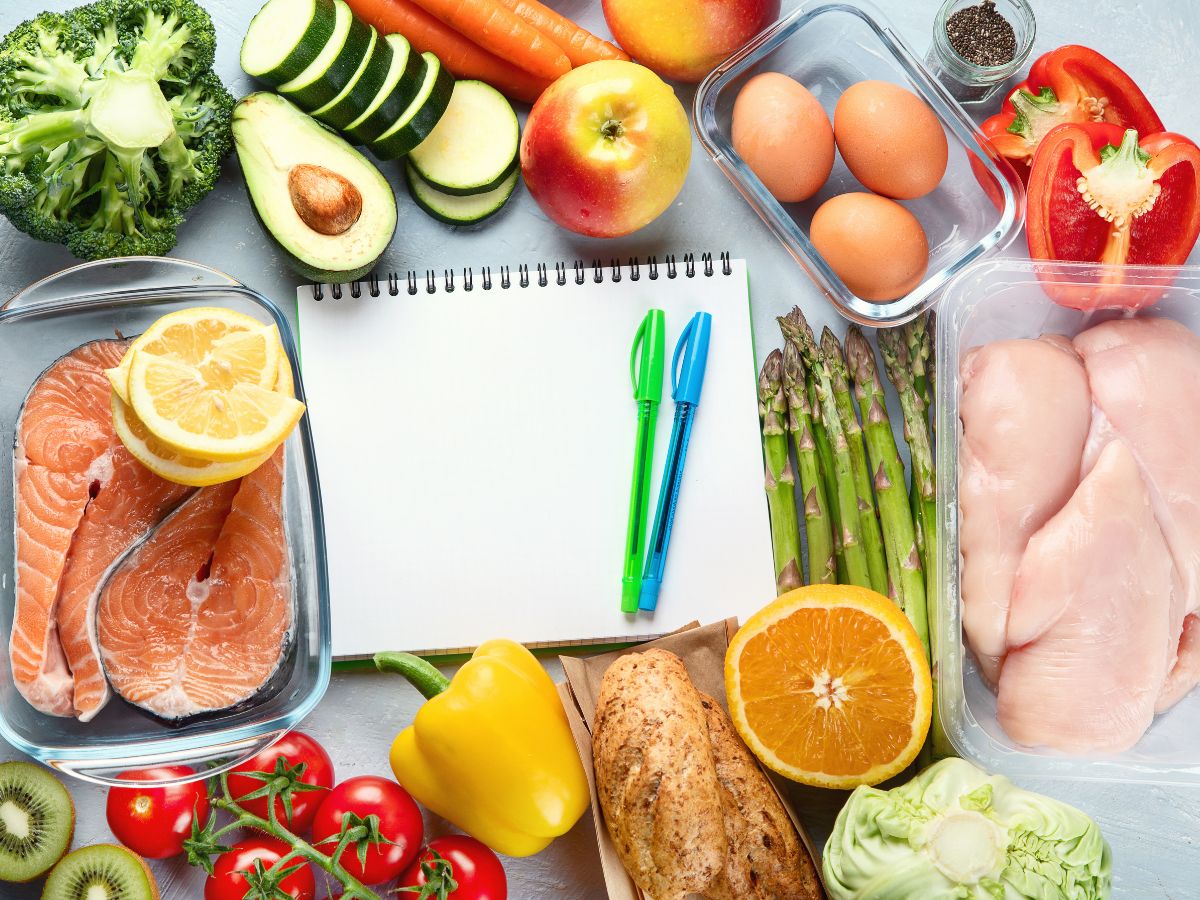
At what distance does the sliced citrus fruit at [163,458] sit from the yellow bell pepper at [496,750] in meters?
0.34

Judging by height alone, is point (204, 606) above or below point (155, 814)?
above

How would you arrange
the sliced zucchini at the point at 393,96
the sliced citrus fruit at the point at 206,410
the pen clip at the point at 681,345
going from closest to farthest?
the sliced citrus fruit at the point at 206,410 → the sliced zucchini at the point at 393,96 → the pen clip at the point at 681,345

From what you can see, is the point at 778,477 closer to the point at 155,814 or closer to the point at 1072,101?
the point at 1072,101

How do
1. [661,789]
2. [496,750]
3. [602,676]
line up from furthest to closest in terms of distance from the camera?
[602,676]
[496,750]
[661,789]

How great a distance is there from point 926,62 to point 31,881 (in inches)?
75.7

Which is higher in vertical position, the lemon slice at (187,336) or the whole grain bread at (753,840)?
the lemon slice at (187,336)

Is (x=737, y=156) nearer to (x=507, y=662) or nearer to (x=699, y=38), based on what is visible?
(x=699, y=38)

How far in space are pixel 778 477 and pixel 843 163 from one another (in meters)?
0.51

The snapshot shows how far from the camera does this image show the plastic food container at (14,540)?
4.44 feet

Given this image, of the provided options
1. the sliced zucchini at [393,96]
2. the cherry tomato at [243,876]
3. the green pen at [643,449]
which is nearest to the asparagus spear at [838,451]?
the green pen at [643,449]

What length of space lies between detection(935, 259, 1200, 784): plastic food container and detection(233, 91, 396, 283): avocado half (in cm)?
87

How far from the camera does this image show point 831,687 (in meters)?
1.37

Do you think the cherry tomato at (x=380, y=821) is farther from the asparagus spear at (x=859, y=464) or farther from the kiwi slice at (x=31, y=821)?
the asparagus spear at (x=859, y=464)

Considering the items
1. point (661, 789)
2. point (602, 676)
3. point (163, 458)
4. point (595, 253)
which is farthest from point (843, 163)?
point (163, 458)
